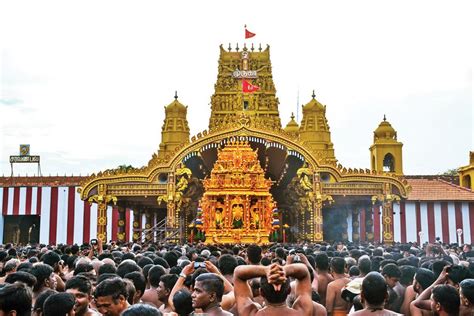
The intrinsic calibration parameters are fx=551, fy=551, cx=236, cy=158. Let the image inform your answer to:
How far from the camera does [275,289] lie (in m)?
4.00

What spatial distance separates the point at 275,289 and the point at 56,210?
2994 centimetres

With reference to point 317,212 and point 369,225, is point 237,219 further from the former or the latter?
point 369,225

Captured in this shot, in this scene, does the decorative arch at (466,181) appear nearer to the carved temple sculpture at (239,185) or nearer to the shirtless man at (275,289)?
the carved temple sculpture at (239,185)

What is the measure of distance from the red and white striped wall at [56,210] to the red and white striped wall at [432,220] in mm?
16099

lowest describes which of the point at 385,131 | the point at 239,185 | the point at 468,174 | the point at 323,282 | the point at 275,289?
the point at 323,282

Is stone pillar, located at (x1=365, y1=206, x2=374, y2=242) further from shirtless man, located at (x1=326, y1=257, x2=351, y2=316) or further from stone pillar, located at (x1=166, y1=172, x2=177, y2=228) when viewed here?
shirtless man, located at (x1=326, y1=257, x2=351, y2=316)

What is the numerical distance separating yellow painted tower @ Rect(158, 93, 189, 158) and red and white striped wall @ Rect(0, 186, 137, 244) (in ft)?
22.8

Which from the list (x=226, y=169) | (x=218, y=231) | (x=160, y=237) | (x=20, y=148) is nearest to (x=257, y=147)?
(x=226, y=169)

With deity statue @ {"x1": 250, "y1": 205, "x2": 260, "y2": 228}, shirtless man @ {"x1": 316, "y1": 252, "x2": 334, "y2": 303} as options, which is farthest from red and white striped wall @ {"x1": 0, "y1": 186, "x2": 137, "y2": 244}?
shirtless man @ {"x1": 316, "y1": 252, "x2": 334, "y2": 303}

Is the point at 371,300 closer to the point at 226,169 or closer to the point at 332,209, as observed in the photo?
the point at 226,169

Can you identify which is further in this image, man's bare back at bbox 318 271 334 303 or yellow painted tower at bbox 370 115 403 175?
yellow painted tower at bbox 370 115 403 175

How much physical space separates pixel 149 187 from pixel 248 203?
179 inches

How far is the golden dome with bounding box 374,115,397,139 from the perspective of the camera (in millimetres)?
36344

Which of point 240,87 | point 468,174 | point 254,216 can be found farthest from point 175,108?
point 468,174
